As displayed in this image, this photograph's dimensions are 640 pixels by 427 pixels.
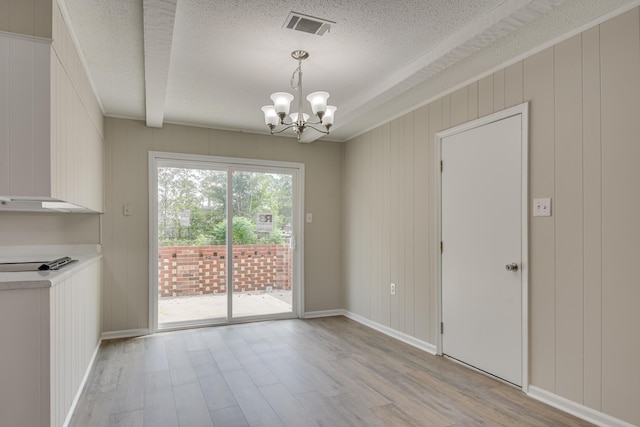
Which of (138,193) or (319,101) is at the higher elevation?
(319,101)

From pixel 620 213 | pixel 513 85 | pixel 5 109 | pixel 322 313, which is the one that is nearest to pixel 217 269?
pixel 322 313

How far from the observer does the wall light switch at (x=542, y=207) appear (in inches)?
107

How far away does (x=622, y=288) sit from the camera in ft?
7.51

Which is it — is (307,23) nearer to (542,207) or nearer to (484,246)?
(542,207)

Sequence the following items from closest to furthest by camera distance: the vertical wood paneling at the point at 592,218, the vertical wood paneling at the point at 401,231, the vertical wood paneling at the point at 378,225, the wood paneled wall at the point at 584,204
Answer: the wood paneled wall at the point at 584,204 < the vertical wood paneling at the point at 592,218 < the vertical wood paneling at the point at 401,231 < the vertical wood paneling at the point at 378,225

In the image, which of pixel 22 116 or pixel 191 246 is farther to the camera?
pixel 191 246

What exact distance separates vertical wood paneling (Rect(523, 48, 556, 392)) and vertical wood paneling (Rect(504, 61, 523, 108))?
0.19ft

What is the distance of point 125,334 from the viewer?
14.4 ft

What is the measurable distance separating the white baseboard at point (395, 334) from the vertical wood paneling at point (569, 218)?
1.34 meters

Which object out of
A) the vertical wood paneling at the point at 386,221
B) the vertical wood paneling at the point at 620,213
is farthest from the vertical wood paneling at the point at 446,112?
the vertical wood paneling at the point at 620,213

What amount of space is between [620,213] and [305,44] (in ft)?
→ 7.40

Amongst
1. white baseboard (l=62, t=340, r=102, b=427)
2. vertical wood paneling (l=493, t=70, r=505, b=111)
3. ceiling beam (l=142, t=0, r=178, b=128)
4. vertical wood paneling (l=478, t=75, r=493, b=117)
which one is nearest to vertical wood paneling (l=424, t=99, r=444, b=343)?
vertical wood paneling (l=478, t=75, r=493, b=117)

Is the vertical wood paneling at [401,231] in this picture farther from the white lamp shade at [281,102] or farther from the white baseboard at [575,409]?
the white lamp shade at [281,102]

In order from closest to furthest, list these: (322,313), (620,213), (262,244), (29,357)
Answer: (29,357), (620,213), (262,244), (322,313)
